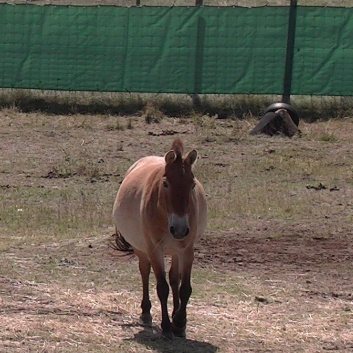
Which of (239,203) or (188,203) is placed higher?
(188,203)

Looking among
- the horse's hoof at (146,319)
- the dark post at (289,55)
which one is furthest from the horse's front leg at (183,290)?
the dark post at (289,55)

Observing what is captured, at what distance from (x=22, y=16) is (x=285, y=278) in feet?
39.6

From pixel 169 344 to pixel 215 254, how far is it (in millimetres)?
2700

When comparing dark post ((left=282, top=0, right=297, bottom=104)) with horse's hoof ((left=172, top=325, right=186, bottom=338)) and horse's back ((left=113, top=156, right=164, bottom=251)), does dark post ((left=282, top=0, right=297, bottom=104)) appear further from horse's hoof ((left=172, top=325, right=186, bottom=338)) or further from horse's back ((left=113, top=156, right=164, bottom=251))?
horse's hoof ((left=172, top=325, right=186, bottom=338))

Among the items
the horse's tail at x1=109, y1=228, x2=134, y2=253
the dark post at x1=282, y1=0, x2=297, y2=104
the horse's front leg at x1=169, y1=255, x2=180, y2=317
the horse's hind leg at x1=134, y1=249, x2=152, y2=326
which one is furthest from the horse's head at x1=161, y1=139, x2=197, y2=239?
the dark post at x1=282, y1=0, x2=297, y2=104

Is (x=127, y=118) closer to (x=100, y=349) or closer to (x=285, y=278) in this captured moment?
(x=285, y=278)

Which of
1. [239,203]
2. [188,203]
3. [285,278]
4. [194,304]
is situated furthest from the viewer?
[239,203]

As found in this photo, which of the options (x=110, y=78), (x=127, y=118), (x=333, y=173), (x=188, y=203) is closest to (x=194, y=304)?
(x=188, y=203)

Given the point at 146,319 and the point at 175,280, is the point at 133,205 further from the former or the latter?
the point at 146,319

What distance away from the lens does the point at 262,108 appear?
18469mm

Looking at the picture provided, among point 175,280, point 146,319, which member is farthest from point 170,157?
point 146,319

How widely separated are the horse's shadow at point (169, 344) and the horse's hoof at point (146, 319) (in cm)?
19

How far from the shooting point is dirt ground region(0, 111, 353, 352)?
7.11 meters

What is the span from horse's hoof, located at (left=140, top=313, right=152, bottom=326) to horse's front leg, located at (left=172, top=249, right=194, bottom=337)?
37cm
